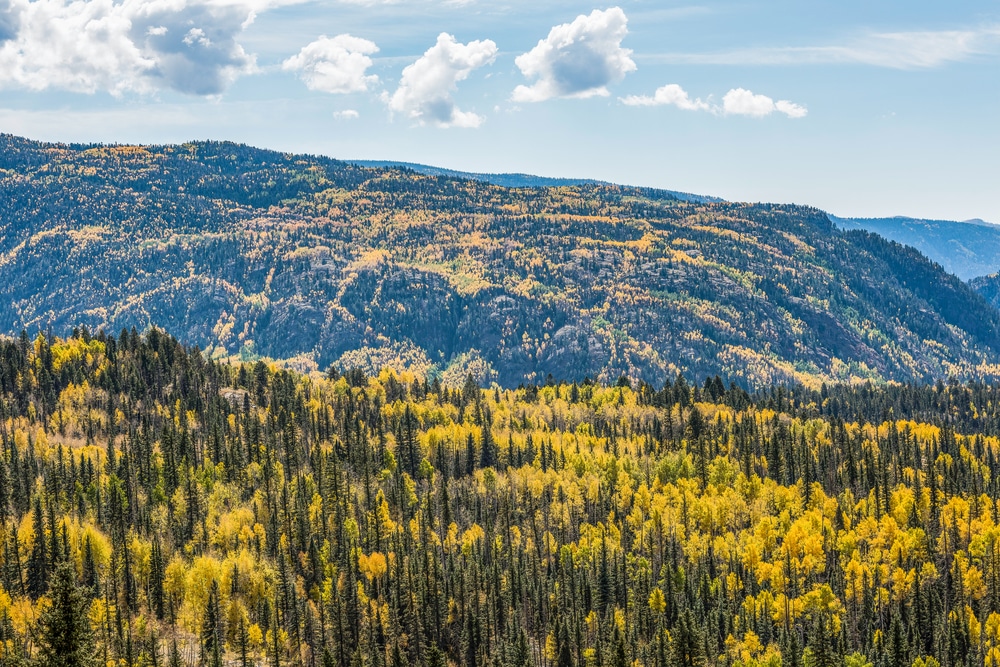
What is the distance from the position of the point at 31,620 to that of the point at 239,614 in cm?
3705

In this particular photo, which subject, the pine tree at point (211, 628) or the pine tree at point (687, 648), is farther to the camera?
the pine tree at point (211, 628)

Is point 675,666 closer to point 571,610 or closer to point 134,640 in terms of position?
point 571,610

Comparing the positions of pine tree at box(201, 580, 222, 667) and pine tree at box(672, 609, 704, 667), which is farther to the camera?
pine tree at box(201, 580, 222, 667)

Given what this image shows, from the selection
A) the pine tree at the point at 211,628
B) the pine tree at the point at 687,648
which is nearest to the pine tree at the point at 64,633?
the pine tree at the point at 211,628

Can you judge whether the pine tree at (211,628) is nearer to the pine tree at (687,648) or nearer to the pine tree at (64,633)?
the pine tree at (687,648)

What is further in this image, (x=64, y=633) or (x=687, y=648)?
(x=687, y=648)

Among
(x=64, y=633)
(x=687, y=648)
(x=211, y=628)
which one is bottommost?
(x=211, y=628)

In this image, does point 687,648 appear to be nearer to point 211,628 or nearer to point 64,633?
point 211,628

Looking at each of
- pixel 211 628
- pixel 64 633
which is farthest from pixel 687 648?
pixel 64 633

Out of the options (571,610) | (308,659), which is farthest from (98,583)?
(571,610)

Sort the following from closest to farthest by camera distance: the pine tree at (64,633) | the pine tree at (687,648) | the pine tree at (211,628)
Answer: the pine tree at (64,633) < the pine tree at (687,648) < the pine tree at (211,628)

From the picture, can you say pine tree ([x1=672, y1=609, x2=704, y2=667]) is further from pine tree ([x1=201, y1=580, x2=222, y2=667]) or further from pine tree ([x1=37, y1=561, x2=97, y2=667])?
pine tree ([x1=37, y1=561, x2=97, y2=667])

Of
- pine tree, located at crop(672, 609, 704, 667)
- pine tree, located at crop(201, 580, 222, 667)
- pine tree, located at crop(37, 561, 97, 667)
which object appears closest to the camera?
pine tree, located at crop(37, 561, 97, 667)

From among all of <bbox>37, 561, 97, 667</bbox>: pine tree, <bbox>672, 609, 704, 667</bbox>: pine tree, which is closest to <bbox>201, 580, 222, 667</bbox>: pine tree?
<bbox>672, 609, 704, 667</bbox>: pine tree
